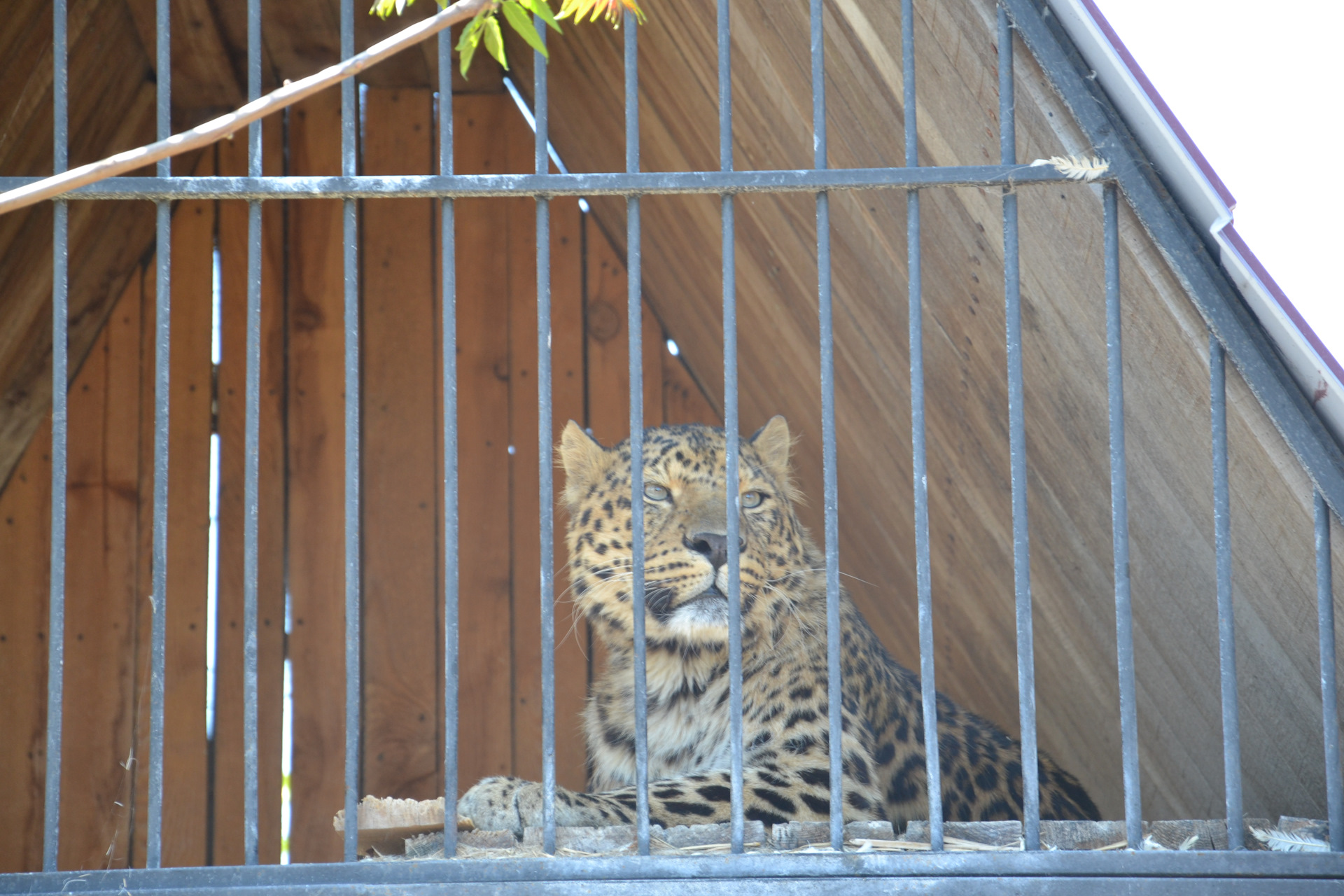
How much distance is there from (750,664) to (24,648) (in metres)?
3.66

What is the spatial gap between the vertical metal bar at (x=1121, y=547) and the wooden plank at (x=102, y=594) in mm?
4692

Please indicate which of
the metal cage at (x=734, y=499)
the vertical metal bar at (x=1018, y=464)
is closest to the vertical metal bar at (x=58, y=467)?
the metal cage at (x=734, y=499)

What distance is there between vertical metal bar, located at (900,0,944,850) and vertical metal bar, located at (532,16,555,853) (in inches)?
32.2

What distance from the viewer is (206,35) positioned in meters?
5.95

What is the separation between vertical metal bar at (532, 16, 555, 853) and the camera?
3.00 meters

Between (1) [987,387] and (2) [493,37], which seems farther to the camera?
(1) [987,387]

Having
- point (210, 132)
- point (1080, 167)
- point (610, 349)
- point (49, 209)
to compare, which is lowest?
point (210, 132)

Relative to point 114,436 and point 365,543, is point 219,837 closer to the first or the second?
point 365,543

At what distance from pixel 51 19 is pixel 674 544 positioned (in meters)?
2.93

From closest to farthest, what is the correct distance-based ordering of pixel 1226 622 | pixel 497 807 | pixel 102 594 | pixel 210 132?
pixel 210 132
pixel 1226 622
pixel 497 807
pixel 102 594

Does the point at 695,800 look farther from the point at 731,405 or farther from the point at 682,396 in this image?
the point at 682,396

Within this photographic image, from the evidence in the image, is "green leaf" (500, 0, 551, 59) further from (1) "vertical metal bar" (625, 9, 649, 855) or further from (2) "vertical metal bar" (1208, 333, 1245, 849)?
(2) "vertical metal bar" (1208, 333, 1245, 849)

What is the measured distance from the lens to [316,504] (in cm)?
649

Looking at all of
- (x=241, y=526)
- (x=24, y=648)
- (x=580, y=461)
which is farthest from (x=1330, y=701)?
(x=24, y=648)
